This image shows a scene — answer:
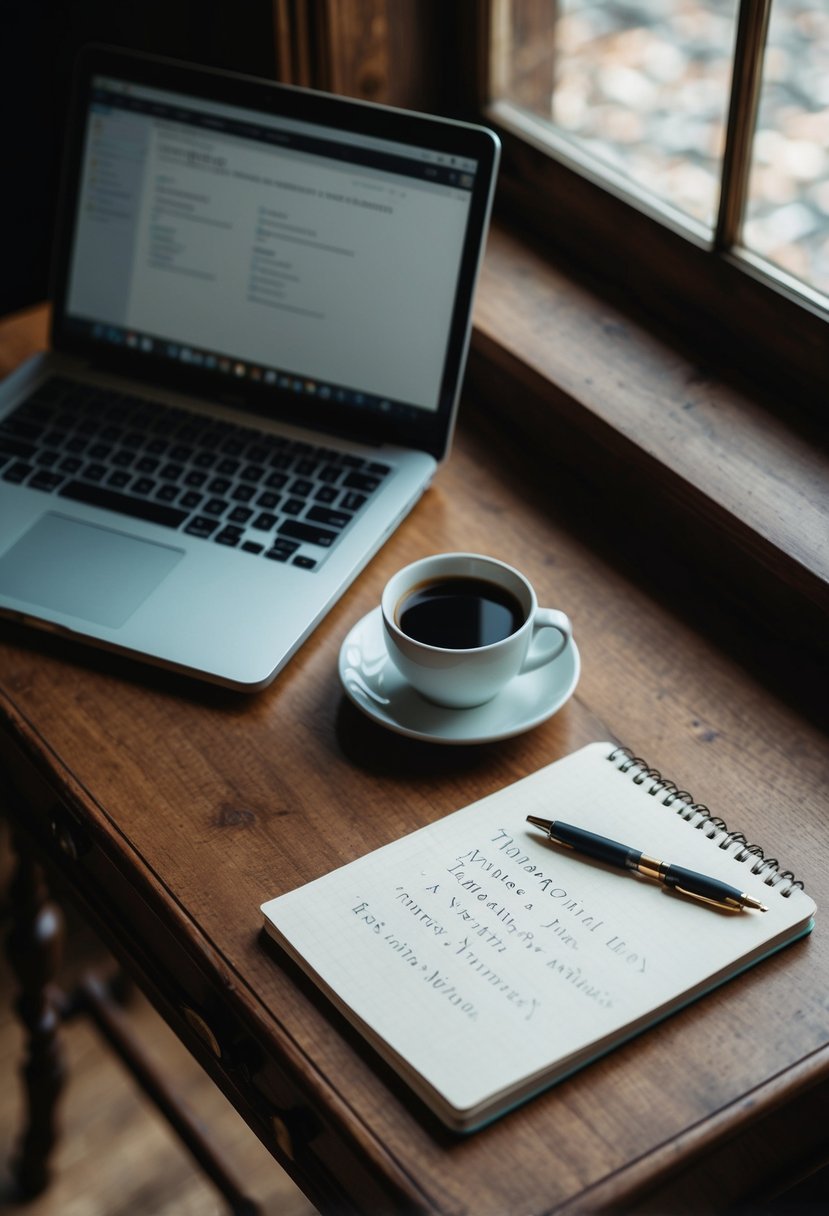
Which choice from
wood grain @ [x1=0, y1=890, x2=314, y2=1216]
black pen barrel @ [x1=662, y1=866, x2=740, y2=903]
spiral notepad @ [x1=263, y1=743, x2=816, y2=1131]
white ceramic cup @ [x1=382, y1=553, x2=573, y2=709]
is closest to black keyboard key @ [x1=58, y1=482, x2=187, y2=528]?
white ceramic cup @ [x1=382, y1=553, x2=573, y2=709]

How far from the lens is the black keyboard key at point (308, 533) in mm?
907

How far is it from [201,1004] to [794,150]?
0.77 m

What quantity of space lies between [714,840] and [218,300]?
0.59 meters

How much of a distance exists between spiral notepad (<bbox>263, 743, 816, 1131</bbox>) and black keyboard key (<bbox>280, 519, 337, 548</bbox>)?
255 millimetres

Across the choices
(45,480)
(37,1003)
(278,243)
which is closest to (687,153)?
(278,243)

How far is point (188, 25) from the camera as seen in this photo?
4.37ft

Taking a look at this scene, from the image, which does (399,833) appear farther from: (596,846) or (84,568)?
(84,568)

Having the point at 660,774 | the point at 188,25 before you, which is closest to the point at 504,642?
the point at 660,774

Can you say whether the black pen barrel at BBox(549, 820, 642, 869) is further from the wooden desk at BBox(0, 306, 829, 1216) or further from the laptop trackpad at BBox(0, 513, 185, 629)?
the laptop trackpad at BBox(0, 513, 185, 629)

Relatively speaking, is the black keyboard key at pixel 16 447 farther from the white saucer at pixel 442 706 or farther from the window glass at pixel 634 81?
the window glass at pixel 634 81

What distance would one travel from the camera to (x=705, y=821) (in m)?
0.72

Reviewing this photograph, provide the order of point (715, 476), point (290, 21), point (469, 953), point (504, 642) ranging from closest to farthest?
point (469, 953)
point (504, 642)
point (715, 476)
point (290, 21)

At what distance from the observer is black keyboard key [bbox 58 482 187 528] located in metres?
0.94

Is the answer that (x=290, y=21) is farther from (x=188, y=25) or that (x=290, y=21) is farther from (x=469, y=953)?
(x=469, y=953)
